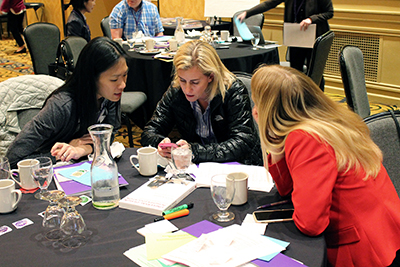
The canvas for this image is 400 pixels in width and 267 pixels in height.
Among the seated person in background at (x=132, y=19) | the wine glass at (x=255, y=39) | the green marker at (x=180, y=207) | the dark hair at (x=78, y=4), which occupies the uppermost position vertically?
the dark hair at (x=78, y=4)

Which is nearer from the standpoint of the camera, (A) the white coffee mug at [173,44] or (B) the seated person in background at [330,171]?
(B) the seated person in background at [330,171]

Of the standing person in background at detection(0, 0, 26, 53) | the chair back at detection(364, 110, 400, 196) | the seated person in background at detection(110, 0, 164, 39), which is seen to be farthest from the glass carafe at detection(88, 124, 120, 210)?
→ the standing person in background at detection(0, 0, 26, 53)

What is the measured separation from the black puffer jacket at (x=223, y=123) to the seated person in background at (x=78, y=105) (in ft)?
0.99

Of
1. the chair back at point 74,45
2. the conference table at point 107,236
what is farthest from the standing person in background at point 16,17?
the conference table at point 107,236

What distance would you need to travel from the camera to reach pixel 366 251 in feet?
4.37

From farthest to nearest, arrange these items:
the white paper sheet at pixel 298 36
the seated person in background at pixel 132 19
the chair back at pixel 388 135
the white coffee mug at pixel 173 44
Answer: the seated person in background at pixel 132 19 → the white paper sheet at pixel 298 36 → the white coffee mug at pixel 173 44 → the chair back at pixel 388 135

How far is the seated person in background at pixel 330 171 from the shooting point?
130 cm

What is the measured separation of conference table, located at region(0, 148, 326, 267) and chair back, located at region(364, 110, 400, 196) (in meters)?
0.57

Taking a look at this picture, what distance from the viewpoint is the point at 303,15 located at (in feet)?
15.5

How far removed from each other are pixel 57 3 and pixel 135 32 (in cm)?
483

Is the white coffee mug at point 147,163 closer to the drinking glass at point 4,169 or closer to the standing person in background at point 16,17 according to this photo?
the drinking glass at point 4,169

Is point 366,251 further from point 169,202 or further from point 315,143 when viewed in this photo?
point 169,202

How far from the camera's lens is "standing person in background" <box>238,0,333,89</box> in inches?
180

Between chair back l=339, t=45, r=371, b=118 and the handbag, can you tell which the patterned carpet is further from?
chair back l=339, t=45, r=371, b=118
